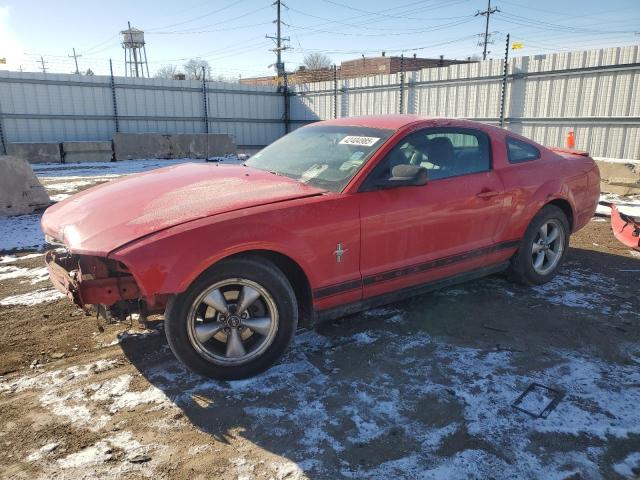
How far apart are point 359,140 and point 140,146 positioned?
15.6 m

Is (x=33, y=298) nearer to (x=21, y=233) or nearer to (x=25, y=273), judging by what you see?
(x=25, y=273)

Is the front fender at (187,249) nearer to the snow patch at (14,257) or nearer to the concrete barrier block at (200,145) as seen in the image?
the snow patch at (14,257)

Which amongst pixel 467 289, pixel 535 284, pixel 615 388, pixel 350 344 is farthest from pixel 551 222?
pixel 350 344

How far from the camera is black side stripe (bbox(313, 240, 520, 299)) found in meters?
3.25

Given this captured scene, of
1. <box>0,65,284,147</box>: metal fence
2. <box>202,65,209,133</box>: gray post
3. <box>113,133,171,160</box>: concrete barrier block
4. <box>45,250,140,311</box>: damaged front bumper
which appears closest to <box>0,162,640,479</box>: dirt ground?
<box>45,250,140,311</box>: damaged front bumper

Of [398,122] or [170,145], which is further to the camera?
[170,145]

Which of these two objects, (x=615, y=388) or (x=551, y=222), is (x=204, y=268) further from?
(x=551, y=222)

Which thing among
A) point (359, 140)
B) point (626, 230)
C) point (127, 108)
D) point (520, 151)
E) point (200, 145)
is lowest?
point (626, 230)

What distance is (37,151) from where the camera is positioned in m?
16.5

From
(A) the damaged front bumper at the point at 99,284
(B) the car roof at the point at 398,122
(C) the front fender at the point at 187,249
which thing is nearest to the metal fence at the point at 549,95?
(B) the car roof at the point at 398,122

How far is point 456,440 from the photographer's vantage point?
248 cm

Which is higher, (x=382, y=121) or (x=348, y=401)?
(x=382, y=121)

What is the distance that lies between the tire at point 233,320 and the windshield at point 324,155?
33.4 inches

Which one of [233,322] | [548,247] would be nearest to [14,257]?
[233,322]
